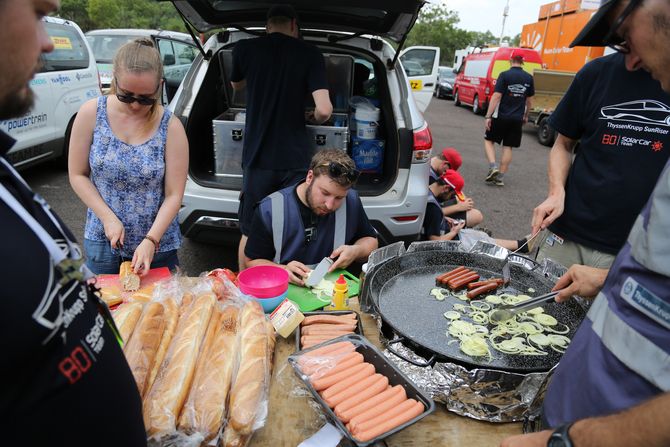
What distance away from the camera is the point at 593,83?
2.30 m

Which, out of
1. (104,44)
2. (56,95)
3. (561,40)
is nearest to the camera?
(56,95)

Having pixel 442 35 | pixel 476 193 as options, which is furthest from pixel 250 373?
pixel 442 35

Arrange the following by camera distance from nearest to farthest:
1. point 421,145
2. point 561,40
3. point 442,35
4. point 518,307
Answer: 1. point 518,307
2. point 421,145
3. point 561,40
4. point 442,35

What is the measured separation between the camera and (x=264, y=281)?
2.08 metres

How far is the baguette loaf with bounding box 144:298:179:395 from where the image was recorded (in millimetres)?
1364

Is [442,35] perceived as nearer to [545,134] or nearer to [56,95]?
[545,134]

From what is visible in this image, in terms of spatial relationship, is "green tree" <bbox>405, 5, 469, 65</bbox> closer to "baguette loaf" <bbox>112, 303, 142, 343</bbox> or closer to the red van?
the red van

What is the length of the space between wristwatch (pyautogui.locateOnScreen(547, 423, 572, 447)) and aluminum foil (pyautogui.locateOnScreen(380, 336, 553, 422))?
0.94 feet

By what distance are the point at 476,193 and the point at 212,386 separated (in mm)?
6960

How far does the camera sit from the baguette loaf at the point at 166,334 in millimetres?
1364

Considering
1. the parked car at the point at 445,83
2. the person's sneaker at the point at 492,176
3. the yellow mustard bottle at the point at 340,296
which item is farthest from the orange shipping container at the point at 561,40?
the yellow mustard bottle at the point at 340,296

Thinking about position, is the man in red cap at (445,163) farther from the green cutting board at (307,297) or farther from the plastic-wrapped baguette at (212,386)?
the plastic-wrapped baguette at (212,386)

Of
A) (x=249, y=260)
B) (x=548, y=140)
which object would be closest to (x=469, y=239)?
(x=249, y=260)

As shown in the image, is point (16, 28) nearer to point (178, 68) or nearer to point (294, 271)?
point (294, 271)
